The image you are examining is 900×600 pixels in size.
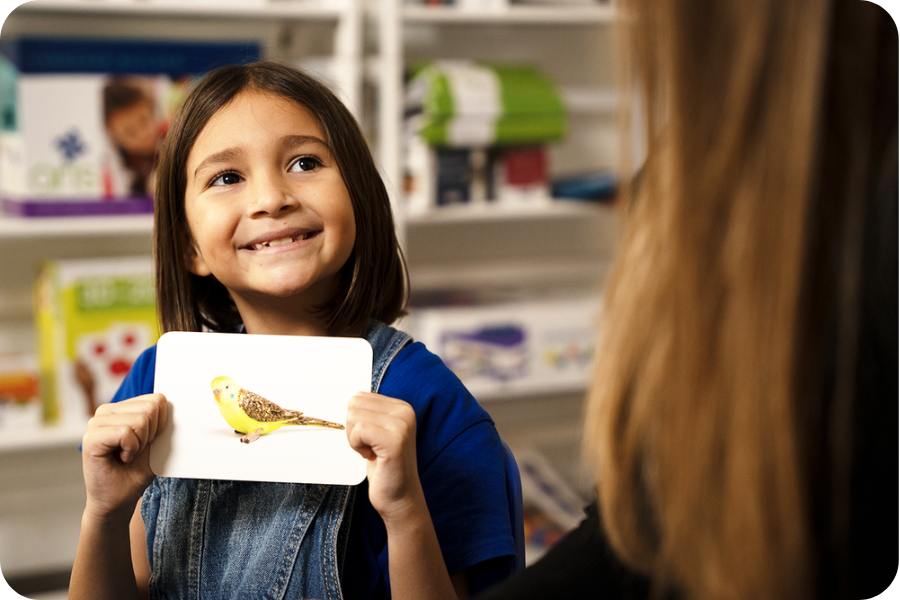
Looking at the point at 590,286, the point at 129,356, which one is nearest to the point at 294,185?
the point at 129,356

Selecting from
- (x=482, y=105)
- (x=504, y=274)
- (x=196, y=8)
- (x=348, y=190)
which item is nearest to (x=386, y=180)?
(x=482, y=105)

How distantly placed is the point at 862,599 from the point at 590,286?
166 cm

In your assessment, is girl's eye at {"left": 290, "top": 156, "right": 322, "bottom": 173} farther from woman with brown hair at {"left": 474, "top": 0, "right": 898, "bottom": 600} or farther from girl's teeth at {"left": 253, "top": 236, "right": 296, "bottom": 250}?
woman with brown hair at {"left": 474, "top": 0, "right": 898, "bottom": 600}

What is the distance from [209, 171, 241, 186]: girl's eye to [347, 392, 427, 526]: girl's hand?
0.28m

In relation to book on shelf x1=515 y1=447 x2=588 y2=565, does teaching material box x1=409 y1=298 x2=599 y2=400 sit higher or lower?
higher

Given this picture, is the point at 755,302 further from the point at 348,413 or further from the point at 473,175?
the point at 473,175

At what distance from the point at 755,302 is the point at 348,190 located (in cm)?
48

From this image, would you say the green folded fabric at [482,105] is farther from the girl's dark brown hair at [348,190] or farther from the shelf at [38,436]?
the shelf at [38,436]

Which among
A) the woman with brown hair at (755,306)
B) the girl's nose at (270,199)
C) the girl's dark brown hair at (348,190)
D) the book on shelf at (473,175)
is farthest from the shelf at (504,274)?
the woman with brown hair at (755,306)

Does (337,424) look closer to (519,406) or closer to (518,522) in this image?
(518,522)

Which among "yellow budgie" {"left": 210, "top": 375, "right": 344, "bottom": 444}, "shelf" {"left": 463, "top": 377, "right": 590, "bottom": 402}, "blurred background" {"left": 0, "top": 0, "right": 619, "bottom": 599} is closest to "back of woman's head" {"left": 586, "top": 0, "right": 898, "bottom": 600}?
"yellow budgie" {"left": 210, "top": 375, "right": 344, "bottom": 444}

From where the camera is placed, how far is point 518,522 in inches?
32.7

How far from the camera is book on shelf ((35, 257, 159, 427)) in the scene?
61.4 inches

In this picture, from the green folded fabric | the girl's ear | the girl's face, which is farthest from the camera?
the green folded fabric
